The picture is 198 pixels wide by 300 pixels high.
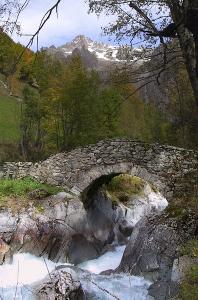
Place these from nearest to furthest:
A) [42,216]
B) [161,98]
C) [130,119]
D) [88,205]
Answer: [42,216] → [88,205] → [161,98] → [130,119]

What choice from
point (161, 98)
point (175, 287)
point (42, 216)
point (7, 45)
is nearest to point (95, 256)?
point (42, 216)

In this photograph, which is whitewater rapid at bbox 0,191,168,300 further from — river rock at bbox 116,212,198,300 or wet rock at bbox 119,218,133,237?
wet rock at bbox 119,218,133,237

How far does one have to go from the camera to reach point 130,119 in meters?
36.2

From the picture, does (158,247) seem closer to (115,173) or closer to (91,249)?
(91,249)

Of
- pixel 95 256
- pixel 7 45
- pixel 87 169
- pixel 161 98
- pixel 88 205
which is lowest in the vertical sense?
pixel 95 256

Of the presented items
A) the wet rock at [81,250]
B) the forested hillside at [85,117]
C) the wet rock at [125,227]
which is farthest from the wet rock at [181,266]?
the forested hillside at [85,117]

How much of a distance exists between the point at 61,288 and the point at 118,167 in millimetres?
7425

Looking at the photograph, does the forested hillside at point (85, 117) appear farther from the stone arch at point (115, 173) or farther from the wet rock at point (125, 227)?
the stone arch at point (115, 173)

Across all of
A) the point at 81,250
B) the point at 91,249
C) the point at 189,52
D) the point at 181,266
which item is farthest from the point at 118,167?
the point at 189,52

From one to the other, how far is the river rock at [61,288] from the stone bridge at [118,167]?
19.8 ft

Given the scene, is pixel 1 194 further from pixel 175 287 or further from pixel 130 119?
pixel 130 119

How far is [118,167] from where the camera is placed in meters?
17.9

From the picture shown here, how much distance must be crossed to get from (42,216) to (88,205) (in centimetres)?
538

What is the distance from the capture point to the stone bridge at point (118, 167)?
55.7 feet
